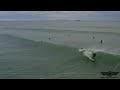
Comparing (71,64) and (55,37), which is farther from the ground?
(55,37)

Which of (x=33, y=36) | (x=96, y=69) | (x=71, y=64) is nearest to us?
(x=96, y=69)

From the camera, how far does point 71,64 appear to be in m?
4.05

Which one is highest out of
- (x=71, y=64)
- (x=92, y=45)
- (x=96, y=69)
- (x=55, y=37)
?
(x=55, y=37)
